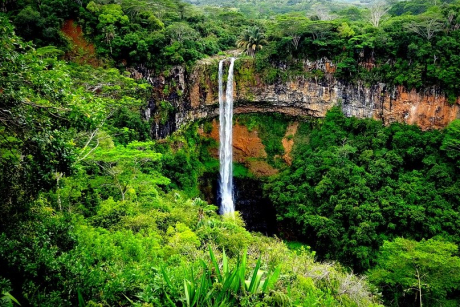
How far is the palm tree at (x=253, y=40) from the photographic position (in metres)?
26.7

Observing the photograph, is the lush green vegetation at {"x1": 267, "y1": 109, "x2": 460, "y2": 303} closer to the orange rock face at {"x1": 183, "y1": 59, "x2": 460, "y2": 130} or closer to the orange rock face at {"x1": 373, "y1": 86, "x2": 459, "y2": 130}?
the orange rock face at {"x1": 373, "y1": 86, "x2": 459, "y2": 130}

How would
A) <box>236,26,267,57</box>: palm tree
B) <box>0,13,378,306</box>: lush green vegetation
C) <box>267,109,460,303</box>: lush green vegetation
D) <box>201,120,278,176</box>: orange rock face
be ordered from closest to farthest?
<box>0,13,378,306</box>: lush green vegetation → <box>267,109,460,303</box>: lush green vegetation → <box>236,26,267,57</box>: palm tree → <box>201,120,278,176</box>: orange rock face

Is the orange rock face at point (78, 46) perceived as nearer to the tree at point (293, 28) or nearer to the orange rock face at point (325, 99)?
the orange rock face at point (325, 99)

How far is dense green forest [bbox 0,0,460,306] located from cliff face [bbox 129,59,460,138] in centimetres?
63

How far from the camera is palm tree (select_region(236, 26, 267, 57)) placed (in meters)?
26.7

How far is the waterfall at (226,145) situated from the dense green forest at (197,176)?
1234 mm

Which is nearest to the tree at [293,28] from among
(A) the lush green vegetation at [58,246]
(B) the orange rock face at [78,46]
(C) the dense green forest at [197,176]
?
(C) the dense green forest at [197,176]

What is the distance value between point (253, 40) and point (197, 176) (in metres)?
11.4

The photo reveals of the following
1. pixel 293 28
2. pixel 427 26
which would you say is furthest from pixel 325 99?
pixel 427 26

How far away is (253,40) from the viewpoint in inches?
1056

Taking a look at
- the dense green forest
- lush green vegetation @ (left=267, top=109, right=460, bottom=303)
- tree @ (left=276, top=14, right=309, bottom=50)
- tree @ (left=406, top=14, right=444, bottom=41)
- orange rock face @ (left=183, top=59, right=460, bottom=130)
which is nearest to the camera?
the dense green forest

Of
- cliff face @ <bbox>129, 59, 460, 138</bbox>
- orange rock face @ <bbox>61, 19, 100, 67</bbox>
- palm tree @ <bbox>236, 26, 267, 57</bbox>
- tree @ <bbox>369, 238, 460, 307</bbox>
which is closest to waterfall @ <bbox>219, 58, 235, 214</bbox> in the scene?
cliff face @ <bbox>129, 59, 460, 138</bbox>

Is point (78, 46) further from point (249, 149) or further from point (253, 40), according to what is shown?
point (249, 149)

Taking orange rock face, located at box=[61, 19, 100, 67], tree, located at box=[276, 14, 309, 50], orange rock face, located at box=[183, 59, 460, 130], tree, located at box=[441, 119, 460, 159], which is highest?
tree, located at box=[276, 14, 309, 50]
